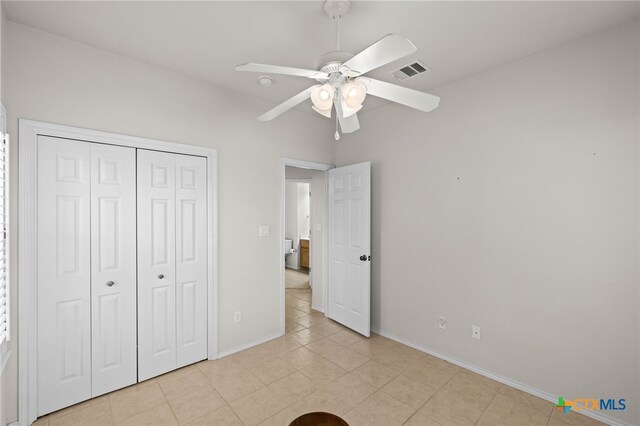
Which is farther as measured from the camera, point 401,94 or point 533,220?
point 533,220

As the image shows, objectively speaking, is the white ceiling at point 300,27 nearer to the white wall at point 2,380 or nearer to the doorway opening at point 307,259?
the white wall at point 2,380

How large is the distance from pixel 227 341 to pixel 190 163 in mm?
1830

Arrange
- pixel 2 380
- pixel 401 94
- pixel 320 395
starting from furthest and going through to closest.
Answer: pixel 320 395, pixel 2 380, pixel 401 94

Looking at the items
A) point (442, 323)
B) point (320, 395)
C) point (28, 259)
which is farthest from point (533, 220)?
point (28, 259)

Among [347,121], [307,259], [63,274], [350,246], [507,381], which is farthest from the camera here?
[307,259]

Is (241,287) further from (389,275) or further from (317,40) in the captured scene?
(317,40)

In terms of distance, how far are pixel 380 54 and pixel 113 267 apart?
2.50 m

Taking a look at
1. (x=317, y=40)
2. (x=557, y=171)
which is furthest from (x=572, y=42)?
(x=317, y=40)

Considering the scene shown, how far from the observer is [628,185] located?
198cm

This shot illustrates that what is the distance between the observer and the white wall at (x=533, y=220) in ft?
6.64

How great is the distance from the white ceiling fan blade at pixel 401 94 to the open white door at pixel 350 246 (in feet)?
5.62

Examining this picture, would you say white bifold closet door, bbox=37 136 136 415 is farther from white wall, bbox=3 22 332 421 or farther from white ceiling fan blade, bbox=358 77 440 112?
white ceiling fan blade, bbox=358 77 440 112

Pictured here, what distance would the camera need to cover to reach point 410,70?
8.55ft

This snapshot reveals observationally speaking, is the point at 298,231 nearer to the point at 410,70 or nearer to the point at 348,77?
the point at 410,70
